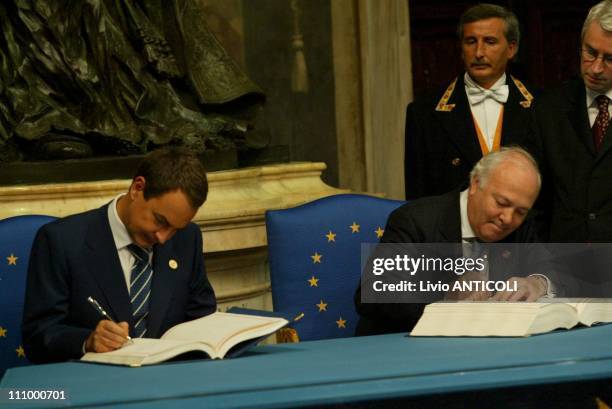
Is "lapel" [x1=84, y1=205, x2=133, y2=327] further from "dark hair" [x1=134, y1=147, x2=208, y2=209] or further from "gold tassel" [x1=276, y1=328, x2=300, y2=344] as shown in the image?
"gold tassel" [x1=276, y1=328, x2=300, y2=344]

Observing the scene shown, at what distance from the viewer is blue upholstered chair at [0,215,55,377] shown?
372cm

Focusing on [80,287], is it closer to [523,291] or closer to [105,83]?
[523,291]

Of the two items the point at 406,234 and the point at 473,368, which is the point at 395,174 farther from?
the point at 473,368

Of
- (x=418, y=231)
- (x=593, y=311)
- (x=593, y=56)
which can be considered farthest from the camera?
(x=593, y=56)

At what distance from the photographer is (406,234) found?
3.64 metres

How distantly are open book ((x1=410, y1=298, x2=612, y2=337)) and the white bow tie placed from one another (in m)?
1.46

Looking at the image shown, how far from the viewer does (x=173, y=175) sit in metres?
3.16

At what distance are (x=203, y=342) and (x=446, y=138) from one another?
76.5 inches

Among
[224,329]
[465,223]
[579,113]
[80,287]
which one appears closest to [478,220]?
[465,223]

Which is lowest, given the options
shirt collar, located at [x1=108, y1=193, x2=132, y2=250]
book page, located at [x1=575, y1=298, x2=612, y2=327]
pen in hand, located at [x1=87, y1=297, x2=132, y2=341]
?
book page, located at [x1=575, y1=298, x2=612, y2=327]

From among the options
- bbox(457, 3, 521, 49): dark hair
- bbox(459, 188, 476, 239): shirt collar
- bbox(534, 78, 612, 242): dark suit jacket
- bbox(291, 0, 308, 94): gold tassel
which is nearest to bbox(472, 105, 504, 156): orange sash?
bbox(457, 3, 521, 49): dark hair

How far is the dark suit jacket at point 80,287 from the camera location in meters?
3.19

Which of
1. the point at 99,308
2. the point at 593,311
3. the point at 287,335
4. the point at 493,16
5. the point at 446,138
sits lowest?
the point at 287,335

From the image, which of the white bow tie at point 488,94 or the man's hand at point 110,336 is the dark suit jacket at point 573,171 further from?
the man's hand at point 110,336
